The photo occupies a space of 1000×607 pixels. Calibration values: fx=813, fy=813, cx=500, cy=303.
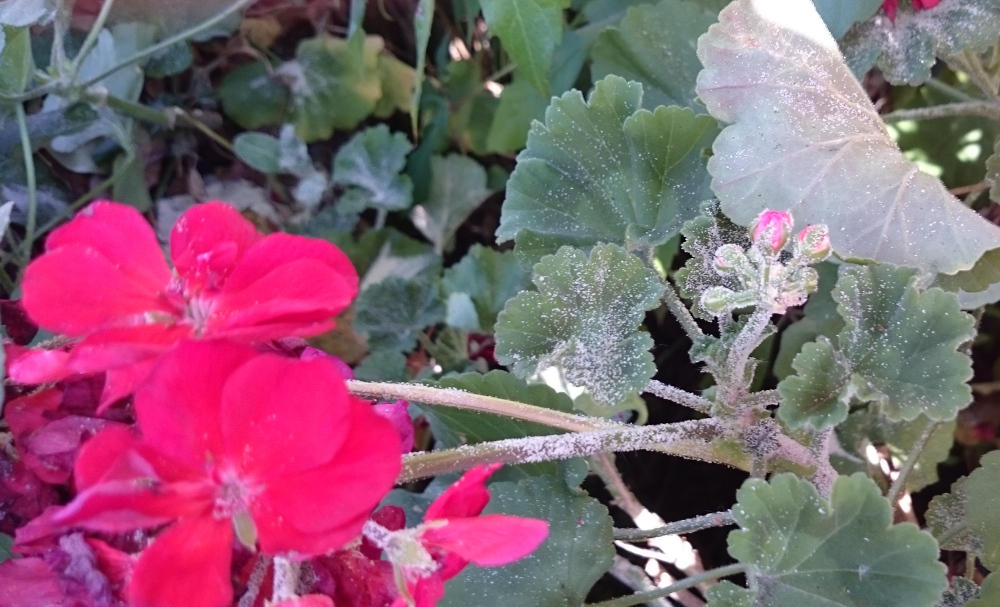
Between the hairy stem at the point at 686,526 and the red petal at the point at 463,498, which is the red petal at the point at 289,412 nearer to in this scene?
the red petal at the point at 463,498

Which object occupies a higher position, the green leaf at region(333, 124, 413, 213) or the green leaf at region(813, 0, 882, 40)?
the green leaf at region(813, 0, 882, 40)

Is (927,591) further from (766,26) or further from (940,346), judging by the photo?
(766,26)

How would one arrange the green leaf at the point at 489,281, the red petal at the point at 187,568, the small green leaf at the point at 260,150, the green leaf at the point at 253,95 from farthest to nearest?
the green leaf at the point at 253,95
the small green leaf at the point at 260,150
the green leaf at the point at 489,281
the red petal at the point at 187,568

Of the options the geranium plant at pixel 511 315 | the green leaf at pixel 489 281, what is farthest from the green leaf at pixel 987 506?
the green leaf at pixel 489 281

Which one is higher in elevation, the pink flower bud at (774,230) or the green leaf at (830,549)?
the pink flower bud at (774,230)

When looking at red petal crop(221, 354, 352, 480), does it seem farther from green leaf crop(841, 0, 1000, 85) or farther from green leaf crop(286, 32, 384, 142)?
green leaf crop(286, 32, 384, 142)

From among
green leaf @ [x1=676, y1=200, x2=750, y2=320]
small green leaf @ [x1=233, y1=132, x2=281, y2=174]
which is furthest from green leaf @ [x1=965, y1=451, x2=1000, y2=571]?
small green leaf @ [x1=233, y1=132, x2=281, y2=174]

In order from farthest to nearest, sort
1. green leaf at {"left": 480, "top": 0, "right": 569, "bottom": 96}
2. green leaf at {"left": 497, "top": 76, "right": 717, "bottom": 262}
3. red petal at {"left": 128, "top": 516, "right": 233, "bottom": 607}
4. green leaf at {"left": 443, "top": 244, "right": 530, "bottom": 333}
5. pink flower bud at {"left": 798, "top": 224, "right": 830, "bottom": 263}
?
green leaf at {"left": 443, "top": 244, "right": 530, "bottom": 333} < green leaf at {"left": 480, "top": 0, "right": 569, "bottom": 96} < green leaf at {"left": 497, "top": 76, "right": 717, "bottom": 262} < pink flower bud at {"left": 798, "top": 224, "right": 830, "bottom": 263} < red petal at {"left": 128, "top": 516, "right": 233, "bottom": 607}
